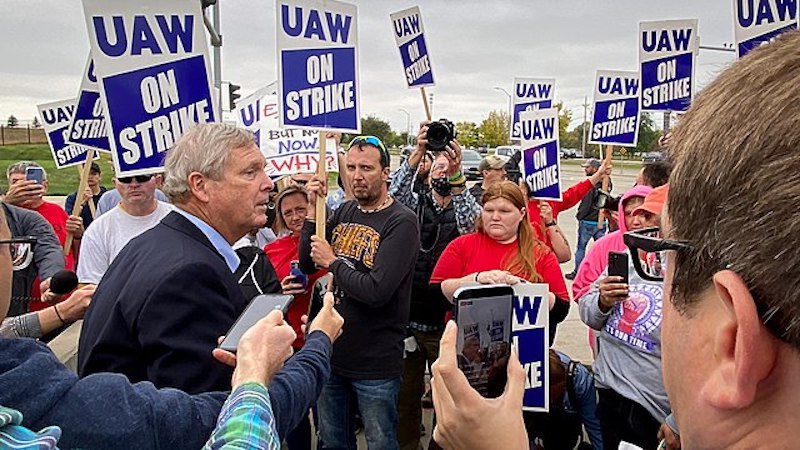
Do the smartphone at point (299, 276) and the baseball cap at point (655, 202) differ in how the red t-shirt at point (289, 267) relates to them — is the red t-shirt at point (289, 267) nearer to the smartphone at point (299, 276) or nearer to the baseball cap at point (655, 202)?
the smartphone at point (299, 276)

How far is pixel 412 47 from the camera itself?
597 cm

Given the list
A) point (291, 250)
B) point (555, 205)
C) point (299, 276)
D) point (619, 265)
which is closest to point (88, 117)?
point (291, 250)

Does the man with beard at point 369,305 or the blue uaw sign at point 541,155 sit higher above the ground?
the blue uaw sign at point 541,155

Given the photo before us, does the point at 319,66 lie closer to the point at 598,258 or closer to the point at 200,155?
the point at 200,155

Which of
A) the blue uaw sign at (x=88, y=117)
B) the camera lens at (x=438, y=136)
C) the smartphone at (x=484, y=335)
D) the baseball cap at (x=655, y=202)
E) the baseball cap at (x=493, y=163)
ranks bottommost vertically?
the smartphone at (x=484, y=335)

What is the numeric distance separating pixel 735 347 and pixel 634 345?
2.26 m

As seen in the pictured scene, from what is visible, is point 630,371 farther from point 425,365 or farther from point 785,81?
point 785,81

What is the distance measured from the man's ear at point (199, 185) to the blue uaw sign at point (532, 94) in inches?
255

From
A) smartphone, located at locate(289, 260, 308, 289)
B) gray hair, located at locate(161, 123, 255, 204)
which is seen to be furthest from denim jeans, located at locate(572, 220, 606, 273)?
gray hair, located at locate(161, 123, 255, 204)

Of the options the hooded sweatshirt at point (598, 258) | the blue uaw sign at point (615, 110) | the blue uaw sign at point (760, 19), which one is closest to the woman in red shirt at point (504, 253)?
the hooded sweatshirt at point (598, 258)

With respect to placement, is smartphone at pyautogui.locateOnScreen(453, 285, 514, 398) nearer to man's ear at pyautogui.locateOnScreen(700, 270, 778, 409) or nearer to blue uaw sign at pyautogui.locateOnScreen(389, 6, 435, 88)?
man's ear at pyautogui.locateOnScreen(700, 270, 778, 409)

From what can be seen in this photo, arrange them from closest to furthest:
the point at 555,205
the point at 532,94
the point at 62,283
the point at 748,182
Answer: the point at 748,182 → the point at 62,283 → the point at 555,205 → the point at 532,94

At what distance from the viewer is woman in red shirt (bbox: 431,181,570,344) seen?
370 cm

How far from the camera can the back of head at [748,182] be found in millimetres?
673
